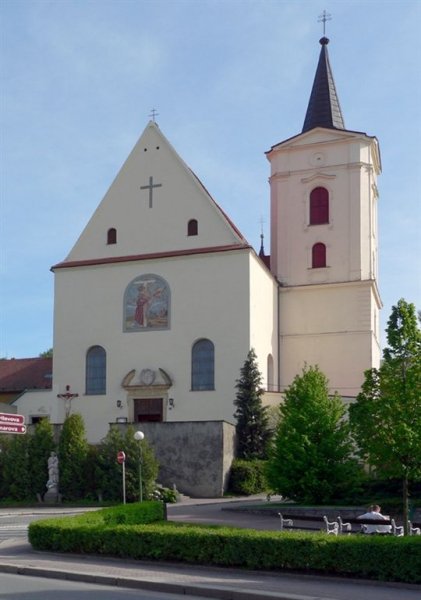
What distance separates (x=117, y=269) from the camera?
1732 inches

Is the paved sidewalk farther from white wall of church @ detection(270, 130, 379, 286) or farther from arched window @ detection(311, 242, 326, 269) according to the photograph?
arched window @ detection(311, 242, 326, 269)

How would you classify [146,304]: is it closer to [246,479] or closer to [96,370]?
[96,370]

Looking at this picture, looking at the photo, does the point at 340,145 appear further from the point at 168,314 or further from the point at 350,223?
the point at 168,314

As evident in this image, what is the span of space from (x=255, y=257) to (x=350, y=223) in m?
7.07

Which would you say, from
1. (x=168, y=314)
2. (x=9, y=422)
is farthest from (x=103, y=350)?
(x=9, y=422)

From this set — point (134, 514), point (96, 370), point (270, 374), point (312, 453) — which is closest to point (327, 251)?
point (270, 374)

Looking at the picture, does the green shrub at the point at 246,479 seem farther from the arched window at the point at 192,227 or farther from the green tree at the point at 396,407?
the green tree at the point at 396,407

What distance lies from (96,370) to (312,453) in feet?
63.5

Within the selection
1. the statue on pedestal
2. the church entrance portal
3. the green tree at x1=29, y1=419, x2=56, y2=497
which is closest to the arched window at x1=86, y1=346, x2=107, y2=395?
the church entrance portal

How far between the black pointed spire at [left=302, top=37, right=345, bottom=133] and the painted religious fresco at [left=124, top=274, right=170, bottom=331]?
43.6 ft

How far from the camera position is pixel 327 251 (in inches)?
1831

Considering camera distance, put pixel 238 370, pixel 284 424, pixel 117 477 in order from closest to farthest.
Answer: pixel 284 424, pixel 117 477, pixel 238 370

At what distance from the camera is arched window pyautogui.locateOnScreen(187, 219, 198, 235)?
43.3 meters

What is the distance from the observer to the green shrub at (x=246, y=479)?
35250mm
